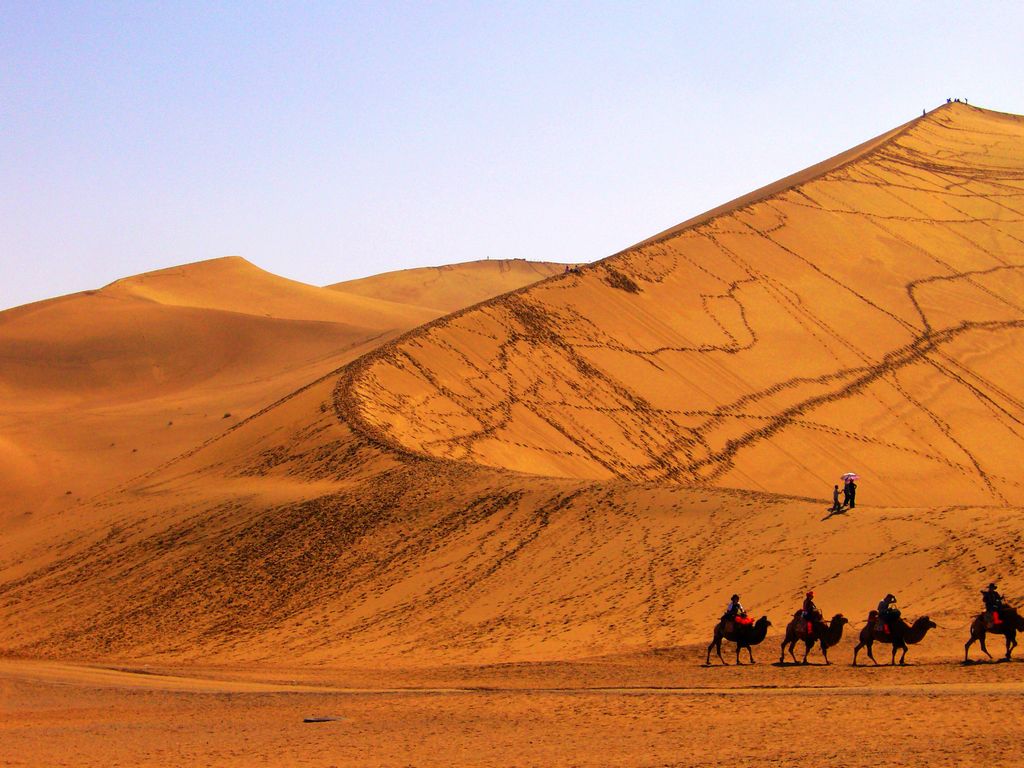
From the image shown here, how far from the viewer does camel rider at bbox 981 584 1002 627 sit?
49.3 ft

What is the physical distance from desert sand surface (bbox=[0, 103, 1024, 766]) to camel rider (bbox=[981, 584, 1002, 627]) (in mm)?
750

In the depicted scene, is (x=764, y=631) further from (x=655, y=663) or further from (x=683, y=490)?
(x=683, y=490)

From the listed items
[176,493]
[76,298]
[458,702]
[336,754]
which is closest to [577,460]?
[176,493]

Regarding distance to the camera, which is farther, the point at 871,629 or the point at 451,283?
the point at 451,283

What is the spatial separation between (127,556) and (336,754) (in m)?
15.7

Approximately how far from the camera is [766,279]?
144ft

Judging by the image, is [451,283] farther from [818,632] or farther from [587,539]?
[818,632]

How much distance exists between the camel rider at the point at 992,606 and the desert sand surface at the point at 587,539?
0.75 meters

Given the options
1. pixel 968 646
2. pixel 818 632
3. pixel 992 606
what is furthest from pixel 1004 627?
pixel 818 632

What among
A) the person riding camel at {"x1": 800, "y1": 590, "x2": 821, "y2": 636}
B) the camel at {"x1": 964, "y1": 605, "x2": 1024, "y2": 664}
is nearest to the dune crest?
the person riding camel at {"x1": 800, "y1": 590, "x2": 821, "y2": 636}

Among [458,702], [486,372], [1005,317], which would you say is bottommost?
[458,702]

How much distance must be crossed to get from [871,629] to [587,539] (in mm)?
7367

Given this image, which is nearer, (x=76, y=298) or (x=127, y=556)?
(x=127, y=556)

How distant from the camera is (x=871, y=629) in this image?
1566cm
